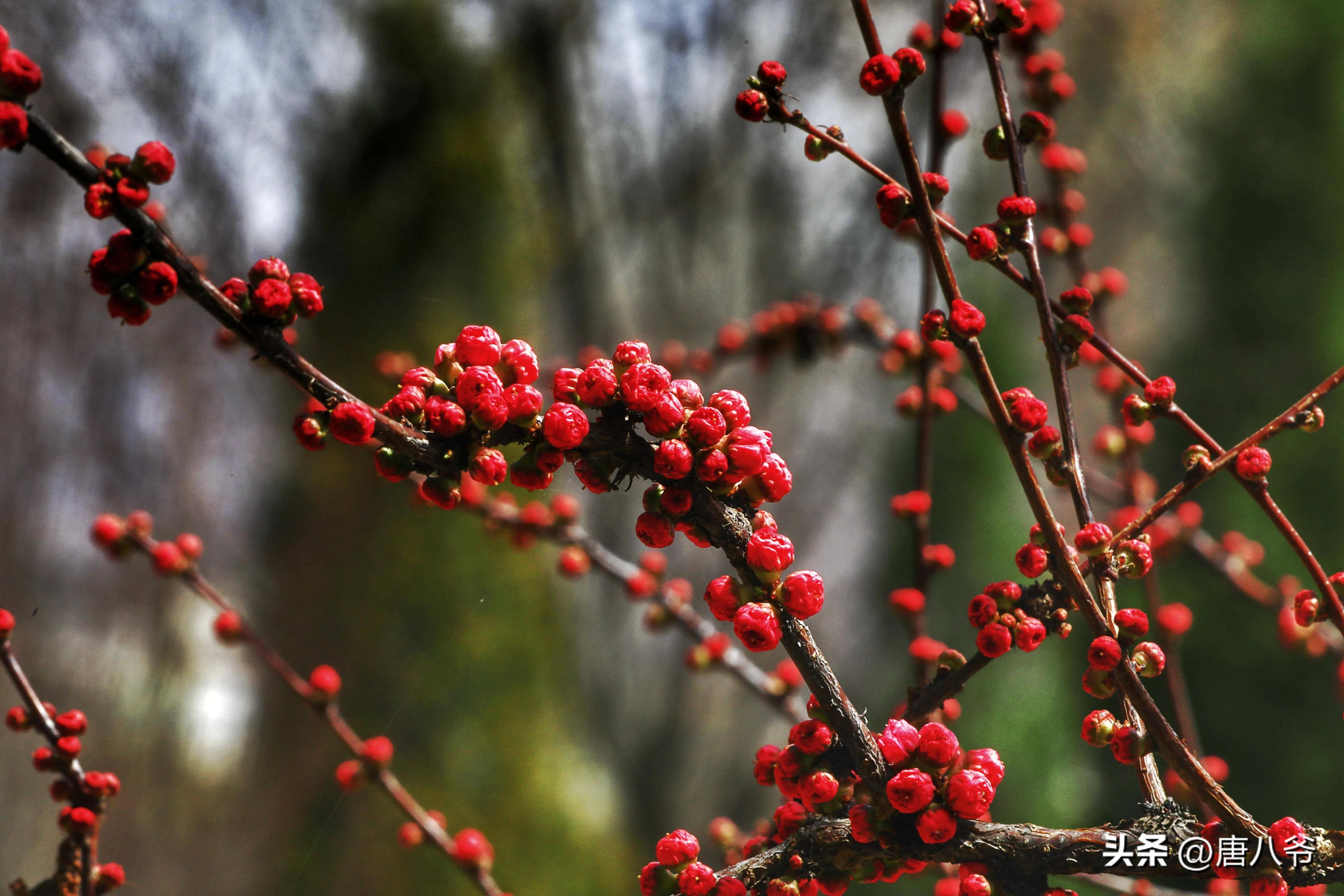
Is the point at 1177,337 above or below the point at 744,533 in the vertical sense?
above

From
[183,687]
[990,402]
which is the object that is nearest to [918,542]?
[990,402]

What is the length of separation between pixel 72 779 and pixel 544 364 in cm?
51

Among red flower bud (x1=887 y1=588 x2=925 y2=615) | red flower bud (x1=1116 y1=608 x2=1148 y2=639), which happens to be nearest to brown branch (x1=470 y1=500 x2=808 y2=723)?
red flower bud (x1=887 y1=588 x2=925 y2=615)

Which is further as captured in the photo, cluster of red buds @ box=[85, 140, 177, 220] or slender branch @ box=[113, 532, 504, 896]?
slender branch @ box=[113, 532, 504, 896]

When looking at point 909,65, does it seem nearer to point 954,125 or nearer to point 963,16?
point 963,16

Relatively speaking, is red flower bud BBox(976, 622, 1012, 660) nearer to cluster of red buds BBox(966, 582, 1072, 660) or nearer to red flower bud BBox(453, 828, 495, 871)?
cluster of red buds BBox(966, 582, 1072, 660)

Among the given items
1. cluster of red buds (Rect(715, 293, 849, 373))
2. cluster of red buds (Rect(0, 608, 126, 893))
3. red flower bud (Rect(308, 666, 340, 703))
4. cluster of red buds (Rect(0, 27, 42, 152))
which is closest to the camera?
cluster of red buds (Rect(0, 27, 42, 152))

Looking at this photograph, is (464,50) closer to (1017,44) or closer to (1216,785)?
(1017,44)

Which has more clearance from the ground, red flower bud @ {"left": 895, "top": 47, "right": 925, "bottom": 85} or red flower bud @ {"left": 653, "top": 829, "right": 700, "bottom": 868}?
red flower bud @ {"left": 895, "top": 47, "right": 925, "bottom": 85}

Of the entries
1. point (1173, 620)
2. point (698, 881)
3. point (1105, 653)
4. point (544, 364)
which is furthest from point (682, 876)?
point (544, 364)

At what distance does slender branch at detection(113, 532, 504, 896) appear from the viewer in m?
0.34

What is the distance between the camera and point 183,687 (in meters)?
0.54

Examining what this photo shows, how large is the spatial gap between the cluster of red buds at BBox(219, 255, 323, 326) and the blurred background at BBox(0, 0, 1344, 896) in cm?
33

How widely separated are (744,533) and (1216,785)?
12 cm
